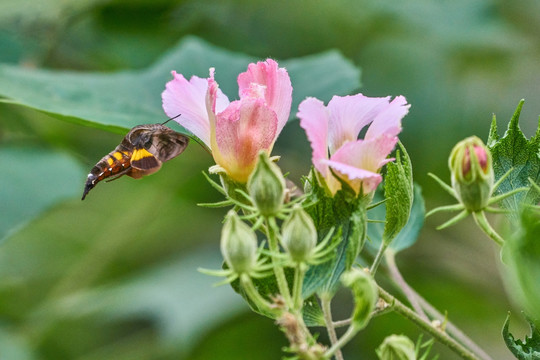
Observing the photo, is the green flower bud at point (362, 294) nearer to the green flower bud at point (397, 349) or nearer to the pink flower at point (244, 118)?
the green flower bud at point (397, 349)

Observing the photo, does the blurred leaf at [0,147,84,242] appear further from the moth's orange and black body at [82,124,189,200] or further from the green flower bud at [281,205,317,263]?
the green flower bud at [281,205,317,263]

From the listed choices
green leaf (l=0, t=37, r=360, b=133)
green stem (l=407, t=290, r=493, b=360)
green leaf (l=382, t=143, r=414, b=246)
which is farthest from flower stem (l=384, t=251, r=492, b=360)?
green leaf (l=0, t=37, r=360, b=133)

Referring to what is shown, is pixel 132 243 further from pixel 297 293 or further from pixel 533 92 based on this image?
pixel 297 293

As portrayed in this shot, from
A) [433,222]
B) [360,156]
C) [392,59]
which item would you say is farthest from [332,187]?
[392,59]

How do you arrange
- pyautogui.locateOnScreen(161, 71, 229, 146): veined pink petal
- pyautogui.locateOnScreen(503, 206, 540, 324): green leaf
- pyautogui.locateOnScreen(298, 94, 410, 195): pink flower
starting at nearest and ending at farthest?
pyautogui.locateOnScreen(503, 206, 540, 324): green leaf, pyautogui.locateOnScreen(298, 94, 410, 195): pink flower, pyautogui.locateOnScreen(161, 71, 229, 146): veined pink petal

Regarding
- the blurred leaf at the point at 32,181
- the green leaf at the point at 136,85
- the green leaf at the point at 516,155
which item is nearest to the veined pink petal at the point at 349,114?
the green leaf at the point at 516,155

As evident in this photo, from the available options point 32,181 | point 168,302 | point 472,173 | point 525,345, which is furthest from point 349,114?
point 168,302
